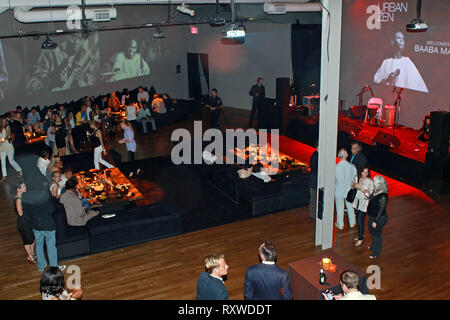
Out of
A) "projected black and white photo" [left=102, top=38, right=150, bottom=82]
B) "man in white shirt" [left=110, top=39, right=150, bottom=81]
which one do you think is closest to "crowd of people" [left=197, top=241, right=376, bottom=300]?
"projected black and white photo" [left=102, top=38, right=150, bottom=82]

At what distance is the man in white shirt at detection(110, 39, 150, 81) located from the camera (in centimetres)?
1692

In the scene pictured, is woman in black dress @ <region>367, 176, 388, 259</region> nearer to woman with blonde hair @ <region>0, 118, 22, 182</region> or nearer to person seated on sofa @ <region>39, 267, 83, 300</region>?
person seated on sofa @ <region>39, 267, 83, 300</region>

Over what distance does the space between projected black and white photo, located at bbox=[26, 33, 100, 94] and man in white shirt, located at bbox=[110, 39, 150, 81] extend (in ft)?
2.60

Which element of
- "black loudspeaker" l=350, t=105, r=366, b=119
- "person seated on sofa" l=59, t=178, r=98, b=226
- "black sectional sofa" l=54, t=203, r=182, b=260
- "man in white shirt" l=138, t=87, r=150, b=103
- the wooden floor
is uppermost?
"man in white shirt" l=138, t=87, r=150, b=103

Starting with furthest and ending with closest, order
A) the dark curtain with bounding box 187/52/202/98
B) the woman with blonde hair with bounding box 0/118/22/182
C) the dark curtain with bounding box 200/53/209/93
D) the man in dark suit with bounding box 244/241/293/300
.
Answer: the dark curtain with bounding box 187/52/202/98 < the dark curtain with bounding box 200/53/209/93 < the woman with blonde hair with bounding box 0/118/22/182 < the man in dark suit with bounding box 244/241/293/300

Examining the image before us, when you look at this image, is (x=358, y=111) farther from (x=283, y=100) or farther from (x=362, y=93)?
(x=283, y=100)

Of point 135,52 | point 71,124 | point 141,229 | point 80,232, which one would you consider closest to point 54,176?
point 80,232

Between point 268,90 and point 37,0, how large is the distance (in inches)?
386

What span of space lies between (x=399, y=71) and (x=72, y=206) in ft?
31.0

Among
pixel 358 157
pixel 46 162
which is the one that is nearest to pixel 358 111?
pixel 358 157

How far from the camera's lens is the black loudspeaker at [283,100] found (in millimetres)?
13711

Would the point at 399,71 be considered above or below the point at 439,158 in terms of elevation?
above

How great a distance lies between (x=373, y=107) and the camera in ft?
42.7

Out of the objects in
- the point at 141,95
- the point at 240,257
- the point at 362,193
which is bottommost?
the point at 240,257
